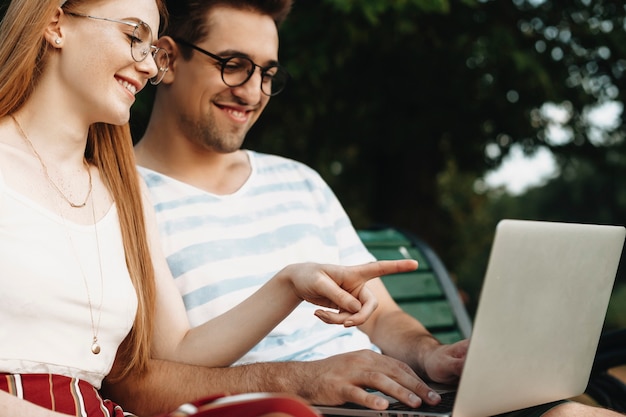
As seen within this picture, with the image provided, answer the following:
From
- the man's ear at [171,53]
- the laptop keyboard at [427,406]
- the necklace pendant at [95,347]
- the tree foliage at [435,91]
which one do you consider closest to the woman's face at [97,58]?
the necklace pendant at [95,347]

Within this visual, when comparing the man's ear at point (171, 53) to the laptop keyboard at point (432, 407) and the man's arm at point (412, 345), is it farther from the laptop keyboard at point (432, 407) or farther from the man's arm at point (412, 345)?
the laptop keyboard at point (432, 407)

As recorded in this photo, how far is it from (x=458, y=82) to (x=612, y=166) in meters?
2.86

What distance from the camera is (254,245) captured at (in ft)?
8.34

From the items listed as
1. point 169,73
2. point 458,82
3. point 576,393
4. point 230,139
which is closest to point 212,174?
point 230,139

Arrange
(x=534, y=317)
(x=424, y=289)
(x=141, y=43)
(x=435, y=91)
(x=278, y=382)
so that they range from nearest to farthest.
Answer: (x=534, y=317) < (x=141, y=43) < (x=278, y=382) < (x=424, y=289) < (x=435, y=91)

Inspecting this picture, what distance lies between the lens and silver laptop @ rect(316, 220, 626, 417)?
1.60m

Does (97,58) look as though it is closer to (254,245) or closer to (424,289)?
(254,245)

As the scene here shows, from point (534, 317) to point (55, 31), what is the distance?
49.1 inches

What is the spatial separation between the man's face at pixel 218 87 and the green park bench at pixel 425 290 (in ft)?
3.31

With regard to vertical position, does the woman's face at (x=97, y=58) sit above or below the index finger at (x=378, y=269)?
above

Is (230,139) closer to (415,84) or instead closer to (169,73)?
(169,73)

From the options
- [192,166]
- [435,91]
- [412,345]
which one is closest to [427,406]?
[412,345]

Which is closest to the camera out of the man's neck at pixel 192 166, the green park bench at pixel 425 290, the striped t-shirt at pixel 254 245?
the striped t-shirt at pixel 254 245

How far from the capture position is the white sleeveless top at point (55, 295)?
5.51ft
